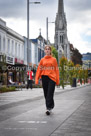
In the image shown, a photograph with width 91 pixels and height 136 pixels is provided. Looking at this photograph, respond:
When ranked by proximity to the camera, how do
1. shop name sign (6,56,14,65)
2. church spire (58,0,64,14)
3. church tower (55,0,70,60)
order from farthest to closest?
1. church spire (58,0,64,14)
2. church tower (55,0,70,60)
3. shop name sign (6,56,14,65)

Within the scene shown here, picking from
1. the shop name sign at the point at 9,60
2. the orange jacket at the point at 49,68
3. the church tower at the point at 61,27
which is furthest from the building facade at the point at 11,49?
the church tower at the point at 61,27

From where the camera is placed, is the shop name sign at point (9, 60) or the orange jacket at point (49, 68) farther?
the shop name sign at point (9, 60)

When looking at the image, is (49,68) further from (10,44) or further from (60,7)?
(60,7)

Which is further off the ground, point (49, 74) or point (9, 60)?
point (9, 60)

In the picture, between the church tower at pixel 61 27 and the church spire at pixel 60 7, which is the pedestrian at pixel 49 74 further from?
the church spire at pixel 60 7

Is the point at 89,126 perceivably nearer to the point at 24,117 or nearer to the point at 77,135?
the point at 77,135

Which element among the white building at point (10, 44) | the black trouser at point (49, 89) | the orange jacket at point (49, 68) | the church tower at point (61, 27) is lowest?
the black trouser at point (49, 89)

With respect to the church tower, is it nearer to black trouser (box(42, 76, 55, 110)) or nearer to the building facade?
the building facade

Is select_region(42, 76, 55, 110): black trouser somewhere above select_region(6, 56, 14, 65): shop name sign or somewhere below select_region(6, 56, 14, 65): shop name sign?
below

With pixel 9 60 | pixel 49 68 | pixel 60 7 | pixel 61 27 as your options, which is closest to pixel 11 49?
pixel 9 60

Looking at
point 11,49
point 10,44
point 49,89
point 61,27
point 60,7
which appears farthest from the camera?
point 60,7

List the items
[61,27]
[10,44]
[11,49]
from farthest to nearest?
1. [61,27]
2. [11,49]
3. [10,44]

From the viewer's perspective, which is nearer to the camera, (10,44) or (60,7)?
(10,44)

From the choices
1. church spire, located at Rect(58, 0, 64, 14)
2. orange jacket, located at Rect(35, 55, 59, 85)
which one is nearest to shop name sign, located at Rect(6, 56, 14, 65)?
orange jacket, located at Rect(35, 55, 59, 85)
